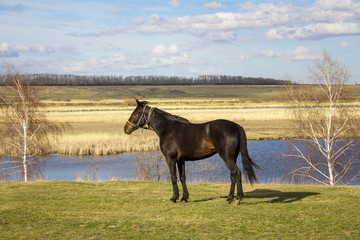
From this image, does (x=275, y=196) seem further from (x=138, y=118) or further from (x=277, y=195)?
(x=138, y=118)

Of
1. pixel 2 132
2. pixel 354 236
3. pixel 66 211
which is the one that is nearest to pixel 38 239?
pixel 66 211

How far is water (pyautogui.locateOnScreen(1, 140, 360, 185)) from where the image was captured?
821 inches

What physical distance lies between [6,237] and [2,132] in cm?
1340

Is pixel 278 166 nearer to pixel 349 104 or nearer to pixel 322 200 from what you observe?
pixel 349 104

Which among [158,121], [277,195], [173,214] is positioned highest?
[158,121]

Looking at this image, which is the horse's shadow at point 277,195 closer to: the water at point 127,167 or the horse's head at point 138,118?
the horse's head at point 138,118

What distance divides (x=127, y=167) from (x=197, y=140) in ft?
54.4

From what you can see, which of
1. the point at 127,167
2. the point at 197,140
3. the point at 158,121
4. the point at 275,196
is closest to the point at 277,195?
the point at 275,196

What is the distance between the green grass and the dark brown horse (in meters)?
0.93

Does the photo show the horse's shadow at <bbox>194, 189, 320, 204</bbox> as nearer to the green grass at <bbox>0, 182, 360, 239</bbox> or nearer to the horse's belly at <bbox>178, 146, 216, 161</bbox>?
the green grass at <bbox>0, 182, 360, 239</bbox>

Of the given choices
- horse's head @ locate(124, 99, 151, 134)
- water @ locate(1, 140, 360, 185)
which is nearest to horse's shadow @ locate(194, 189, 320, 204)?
horse's head @ locate(124, 99, 151, 134)

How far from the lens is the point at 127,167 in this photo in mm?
25016

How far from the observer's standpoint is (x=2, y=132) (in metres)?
18.8

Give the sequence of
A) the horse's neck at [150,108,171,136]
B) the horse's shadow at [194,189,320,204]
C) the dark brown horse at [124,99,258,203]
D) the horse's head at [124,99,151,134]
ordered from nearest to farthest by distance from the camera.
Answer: the dark brown horse at [124,99,258,203] → the horse's neck at [150,108,171,136] → the horse's shadow at [194,189,320,204] → the horse's head at [124,99,151,134]
